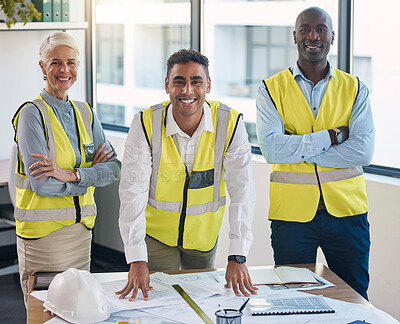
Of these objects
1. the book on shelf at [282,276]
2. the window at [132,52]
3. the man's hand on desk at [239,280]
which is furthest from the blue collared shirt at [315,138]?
the window at [132,52]

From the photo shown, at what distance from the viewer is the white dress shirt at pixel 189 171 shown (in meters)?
2.46

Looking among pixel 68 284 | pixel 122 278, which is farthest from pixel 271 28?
pixel 68 284

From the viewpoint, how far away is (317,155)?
2.88m

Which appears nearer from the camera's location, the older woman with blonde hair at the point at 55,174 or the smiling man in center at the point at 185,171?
the smiling man in center at the point at 185,171

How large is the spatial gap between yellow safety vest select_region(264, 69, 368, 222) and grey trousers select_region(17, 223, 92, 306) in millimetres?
953

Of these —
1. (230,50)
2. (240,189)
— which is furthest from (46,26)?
(240,189)

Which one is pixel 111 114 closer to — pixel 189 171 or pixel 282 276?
pixel 189 171

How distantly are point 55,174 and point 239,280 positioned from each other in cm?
107

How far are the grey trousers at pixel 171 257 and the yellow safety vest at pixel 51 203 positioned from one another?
1.76 feet

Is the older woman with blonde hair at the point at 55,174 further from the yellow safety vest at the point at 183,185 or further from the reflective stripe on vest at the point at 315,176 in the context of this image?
the reflective stripe on vest at the point at 315,176

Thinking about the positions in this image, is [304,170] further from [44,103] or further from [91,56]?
[91,56]

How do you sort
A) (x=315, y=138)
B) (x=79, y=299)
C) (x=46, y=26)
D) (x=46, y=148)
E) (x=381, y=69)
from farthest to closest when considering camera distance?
(x=46, y=26)
(x=381, y=69)
(x=46, y=148)
(x=315, y=138)
(x=79, y=299)

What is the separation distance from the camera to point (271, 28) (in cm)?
457

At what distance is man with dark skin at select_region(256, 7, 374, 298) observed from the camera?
9.41 ft
